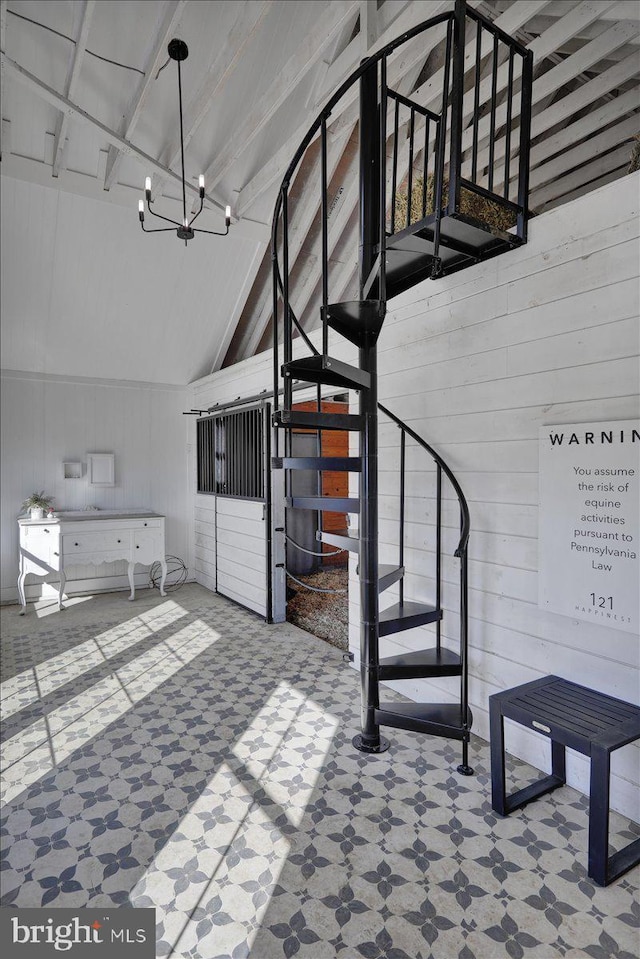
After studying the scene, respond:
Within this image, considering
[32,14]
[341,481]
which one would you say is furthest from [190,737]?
[341,481]

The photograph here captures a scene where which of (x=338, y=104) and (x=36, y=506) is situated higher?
(x=338, y=104)

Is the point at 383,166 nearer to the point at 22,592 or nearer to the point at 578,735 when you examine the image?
the point at 578,735

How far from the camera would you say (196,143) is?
4012 millimetres

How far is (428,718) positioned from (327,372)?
1.72 meters

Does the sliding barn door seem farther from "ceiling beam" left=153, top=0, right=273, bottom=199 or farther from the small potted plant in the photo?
"ceiling beam" left=153, top=0, right=273, bottom=199

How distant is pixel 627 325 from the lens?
2.10 meters

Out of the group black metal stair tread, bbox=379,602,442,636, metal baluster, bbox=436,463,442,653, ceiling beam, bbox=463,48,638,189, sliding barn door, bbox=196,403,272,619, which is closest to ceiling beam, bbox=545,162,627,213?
ceiling beam, bbox=463,48,638,189

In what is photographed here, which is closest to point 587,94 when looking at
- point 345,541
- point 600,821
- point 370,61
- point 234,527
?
point 370,61

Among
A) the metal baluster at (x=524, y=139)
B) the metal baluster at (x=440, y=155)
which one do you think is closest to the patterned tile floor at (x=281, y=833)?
the metal baluster at (x=440, y=155)

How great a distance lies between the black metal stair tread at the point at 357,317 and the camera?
2291 mm

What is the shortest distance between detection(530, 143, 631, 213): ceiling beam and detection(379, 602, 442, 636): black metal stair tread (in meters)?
3.55

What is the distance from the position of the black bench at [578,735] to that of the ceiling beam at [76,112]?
Result: 403 cm

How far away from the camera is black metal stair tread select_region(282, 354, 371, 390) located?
2238 mm

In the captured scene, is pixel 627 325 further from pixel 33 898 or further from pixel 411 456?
pixel 33 898
